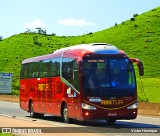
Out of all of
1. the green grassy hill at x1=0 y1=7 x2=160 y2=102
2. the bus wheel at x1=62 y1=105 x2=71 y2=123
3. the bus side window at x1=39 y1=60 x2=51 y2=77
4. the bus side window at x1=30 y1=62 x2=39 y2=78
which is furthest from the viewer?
the green grassy hill at x1=0 y1=7 x2=160 y2=102

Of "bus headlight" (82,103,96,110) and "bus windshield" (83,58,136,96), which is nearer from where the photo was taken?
"bus headlight" (82,103,96,110)

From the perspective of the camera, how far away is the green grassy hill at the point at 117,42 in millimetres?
94000

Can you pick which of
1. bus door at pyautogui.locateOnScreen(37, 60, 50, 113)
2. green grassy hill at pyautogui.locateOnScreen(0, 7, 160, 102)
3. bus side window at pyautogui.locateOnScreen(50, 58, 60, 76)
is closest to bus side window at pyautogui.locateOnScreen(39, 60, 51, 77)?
bus door at pyautogui.locateOnScreen(37, 60, 50, 113)

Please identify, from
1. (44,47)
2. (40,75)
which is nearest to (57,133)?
(40,75)

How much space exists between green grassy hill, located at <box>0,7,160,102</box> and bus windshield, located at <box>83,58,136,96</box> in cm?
5869

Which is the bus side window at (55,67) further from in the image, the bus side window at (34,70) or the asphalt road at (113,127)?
the bus side window at (34,70)

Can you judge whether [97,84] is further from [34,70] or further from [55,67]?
[34,70]

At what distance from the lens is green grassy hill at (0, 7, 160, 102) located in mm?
94000

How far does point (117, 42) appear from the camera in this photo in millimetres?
101000

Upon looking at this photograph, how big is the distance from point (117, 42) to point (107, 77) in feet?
261

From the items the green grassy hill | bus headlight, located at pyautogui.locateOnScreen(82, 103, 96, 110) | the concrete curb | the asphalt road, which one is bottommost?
the asphalt road

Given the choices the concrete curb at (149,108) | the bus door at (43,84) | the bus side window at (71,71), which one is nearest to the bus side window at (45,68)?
the bus door at (43,84)

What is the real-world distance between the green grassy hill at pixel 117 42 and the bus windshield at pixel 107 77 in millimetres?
58687

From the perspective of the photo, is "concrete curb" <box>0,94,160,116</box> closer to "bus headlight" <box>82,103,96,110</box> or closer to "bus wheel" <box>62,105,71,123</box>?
"bus wheel" <box>62,105,71,123</box>
